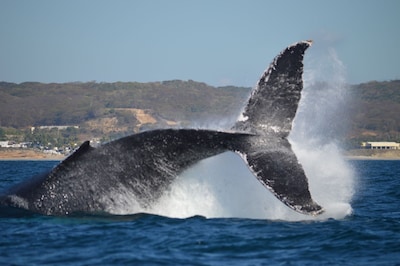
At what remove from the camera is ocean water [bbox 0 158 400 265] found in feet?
29.4

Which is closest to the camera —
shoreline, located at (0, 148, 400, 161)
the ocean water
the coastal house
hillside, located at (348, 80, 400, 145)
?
→ the ocean water

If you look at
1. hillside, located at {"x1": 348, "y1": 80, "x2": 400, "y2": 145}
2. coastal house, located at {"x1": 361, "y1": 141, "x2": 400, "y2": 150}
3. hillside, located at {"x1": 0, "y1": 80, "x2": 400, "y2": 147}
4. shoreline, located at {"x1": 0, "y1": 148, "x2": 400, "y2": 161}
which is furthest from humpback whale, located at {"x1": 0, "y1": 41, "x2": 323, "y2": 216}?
hillside, located at {"x1": 348, "y1": 80, "x2": 400, "y2": 145}

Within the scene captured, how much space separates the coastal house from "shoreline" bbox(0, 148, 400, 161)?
260 centimetres

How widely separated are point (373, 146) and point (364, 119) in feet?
111

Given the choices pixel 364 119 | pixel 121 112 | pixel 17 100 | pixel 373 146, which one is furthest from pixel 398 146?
pixel 17 100

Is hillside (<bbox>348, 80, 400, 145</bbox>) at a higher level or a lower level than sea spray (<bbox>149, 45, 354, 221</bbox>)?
higher

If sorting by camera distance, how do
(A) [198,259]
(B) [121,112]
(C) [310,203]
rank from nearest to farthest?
(A) [198,259] < (C) [310,203] < (B) [121,112]

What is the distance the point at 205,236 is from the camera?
10.1 metres

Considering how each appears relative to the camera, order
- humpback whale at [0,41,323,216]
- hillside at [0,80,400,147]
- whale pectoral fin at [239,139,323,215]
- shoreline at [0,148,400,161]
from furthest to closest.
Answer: hillside at [0,80,400,147] < shoreline at [0,148,400,161] < humpback whale at [0,41,323,216] < whale pectoral fin at [239,139,323,215]

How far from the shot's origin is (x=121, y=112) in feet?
534

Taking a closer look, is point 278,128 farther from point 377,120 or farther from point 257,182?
point 377,120

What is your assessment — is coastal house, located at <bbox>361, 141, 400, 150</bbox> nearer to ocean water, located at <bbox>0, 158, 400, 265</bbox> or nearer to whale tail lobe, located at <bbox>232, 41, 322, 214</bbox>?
ocean water, located at <bbox>0, 158, 400, 265</bbox>

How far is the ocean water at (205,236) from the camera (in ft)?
29.4

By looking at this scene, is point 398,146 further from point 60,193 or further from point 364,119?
point 60,193
